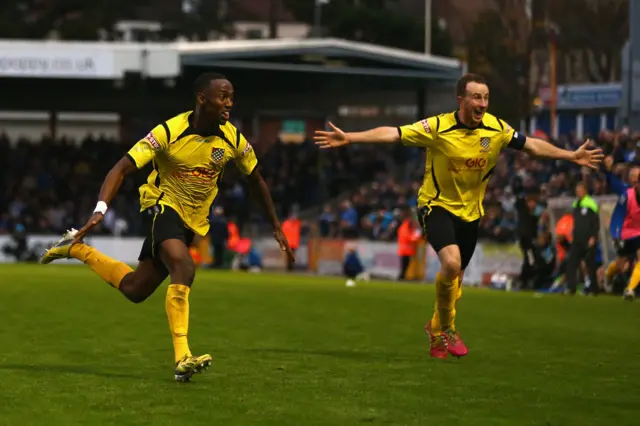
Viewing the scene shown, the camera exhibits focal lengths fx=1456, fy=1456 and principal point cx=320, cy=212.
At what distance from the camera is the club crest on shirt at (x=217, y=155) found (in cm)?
1118

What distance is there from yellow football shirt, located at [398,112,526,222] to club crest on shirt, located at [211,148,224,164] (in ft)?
5.98

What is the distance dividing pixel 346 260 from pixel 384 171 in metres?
12.3

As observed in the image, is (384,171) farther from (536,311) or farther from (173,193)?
(173,193)

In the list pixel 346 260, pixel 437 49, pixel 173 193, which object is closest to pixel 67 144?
pixel 346 260

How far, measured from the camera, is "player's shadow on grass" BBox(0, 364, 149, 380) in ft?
35.7

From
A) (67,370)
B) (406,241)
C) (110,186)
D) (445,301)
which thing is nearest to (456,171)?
(445,301)

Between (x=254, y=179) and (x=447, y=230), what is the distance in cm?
188

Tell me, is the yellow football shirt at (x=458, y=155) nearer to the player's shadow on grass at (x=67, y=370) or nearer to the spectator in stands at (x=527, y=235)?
the player's shadow on grass at (x=67, y=370)

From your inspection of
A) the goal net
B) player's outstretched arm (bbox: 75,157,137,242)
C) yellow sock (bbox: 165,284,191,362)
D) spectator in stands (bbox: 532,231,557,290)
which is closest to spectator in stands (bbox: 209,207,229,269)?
the goal net

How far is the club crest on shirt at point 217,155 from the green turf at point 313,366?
164 cm

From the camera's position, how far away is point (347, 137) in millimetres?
11633

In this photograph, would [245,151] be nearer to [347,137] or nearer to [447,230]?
[347,137]

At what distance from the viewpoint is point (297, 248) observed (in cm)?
3869

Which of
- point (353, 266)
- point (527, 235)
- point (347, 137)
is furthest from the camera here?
point (353, 266)
